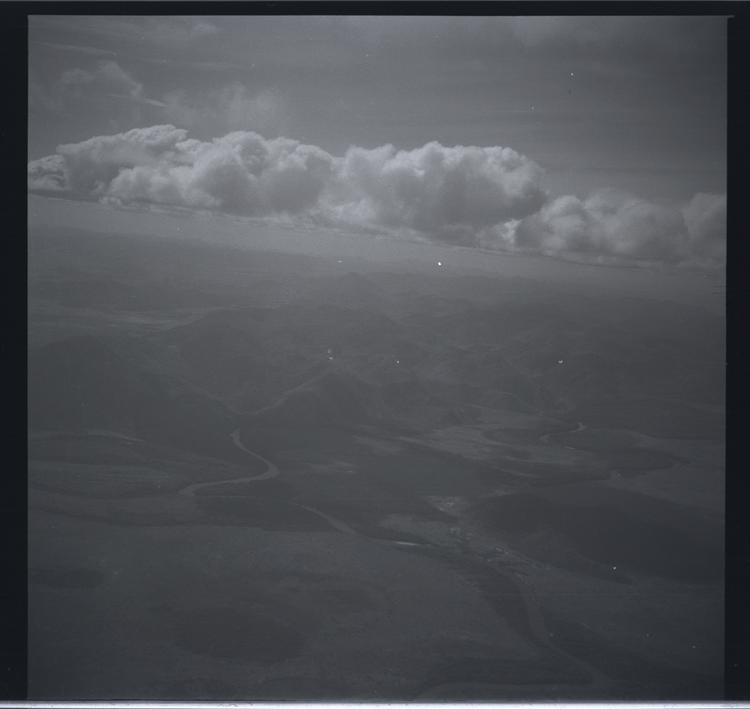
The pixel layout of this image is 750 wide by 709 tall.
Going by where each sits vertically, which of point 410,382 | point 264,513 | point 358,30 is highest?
point 358,30

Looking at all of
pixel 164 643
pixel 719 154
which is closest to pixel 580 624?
pixel 164 643

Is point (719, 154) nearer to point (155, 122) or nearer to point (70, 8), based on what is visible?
point (155, 122)

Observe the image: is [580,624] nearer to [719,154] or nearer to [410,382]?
[410,382]

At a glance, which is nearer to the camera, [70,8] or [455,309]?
[70,8]
